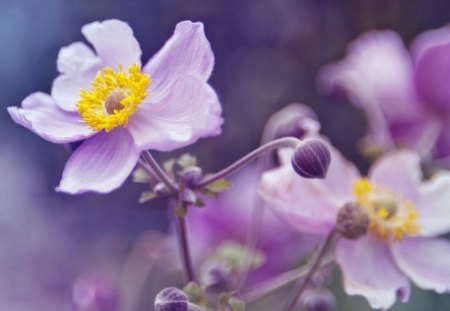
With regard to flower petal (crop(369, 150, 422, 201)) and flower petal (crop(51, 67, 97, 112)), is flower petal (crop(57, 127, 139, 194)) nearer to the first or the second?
flower petal (crop(51, 67, 97, 112))

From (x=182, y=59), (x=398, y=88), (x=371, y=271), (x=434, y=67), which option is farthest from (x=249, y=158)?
(x=398, y=88)

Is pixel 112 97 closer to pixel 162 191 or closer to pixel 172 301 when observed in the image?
pixel 162 191

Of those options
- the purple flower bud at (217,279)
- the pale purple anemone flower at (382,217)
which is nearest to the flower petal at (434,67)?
the pale purple anemone flower at (382,217)

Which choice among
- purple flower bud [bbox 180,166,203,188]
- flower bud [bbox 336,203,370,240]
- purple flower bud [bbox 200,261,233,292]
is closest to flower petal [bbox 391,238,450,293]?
flower bud [bbox 336,203,370,240]

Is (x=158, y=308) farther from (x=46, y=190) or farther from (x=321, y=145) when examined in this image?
(x=46, y=190)

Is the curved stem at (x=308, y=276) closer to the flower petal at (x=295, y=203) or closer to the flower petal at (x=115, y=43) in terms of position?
the flower petal at (x=295, y=203)

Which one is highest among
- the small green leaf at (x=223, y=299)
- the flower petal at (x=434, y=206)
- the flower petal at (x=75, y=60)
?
the flower petal at (x=75, y=60)

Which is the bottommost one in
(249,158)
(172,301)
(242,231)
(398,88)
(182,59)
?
(242,231)
